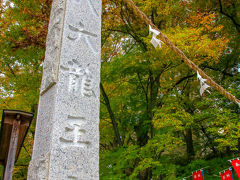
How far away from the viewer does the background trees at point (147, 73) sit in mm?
7012

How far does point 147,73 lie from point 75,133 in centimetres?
723

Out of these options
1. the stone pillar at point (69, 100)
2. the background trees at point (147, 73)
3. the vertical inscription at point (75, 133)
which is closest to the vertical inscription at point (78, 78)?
the stone pillar at point (69, 100)

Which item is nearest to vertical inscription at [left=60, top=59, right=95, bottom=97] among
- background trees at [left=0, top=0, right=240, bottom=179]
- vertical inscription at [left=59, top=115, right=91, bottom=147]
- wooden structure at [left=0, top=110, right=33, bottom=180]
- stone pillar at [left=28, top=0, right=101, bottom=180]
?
stone pillar at [left=28, top=0, right=101, bottom=180]

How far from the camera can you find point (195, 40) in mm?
6648

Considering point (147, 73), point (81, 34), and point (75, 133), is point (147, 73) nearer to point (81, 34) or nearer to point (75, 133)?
point (81, 34)

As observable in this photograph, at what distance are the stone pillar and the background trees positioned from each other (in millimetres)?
4010

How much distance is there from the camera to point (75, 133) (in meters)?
2.39

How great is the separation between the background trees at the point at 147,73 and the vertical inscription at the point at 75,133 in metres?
4.58

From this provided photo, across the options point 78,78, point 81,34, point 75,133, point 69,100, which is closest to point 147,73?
point 81,34

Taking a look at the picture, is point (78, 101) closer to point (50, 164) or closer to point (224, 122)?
point (50, 164)

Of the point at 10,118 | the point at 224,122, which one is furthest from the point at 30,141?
the point at 224,122

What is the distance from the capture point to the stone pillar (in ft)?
7.38

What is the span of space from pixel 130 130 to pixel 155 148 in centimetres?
290

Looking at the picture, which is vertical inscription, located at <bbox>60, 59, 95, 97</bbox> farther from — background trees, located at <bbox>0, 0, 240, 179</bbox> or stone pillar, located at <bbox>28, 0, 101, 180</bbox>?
background trees, located at <bbox>0, 0, 240, 179</bbox>
